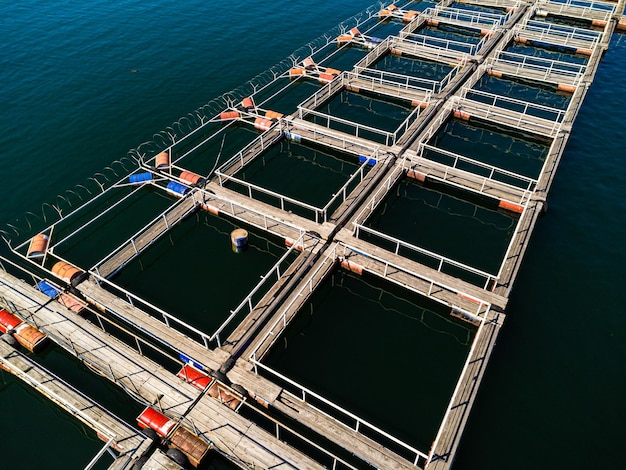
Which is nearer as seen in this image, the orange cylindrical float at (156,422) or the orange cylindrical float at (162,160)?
the orange cylindrical float at (156,422)

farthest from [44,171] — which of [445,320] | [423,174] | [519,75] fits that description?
[519,75]

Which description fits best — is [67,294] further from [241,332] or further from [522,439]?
[522,439]

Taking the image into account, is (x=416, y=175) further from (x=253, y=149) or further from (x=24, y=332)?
(x=24, y=332)

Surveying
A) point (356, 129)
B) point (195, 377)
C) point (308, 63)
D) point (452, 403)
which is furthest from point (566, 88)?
point (195, 377)

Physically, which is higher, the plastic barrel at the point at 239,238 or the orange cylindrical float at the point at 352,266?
the orange cylindrical float at the point at 352,266

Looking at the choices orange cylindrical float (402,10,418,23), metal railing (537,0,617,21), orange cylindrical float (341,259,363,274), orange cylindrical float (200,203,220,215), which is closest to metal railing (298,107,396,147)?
orange cylindrical float (200,203,220,215)

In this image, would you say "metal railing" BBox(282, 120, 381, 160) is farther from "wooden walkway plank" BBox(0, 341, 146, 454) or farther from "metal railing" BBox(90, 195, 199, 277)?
"wooden walkway plank" BBox(0, 341, 146, 454)

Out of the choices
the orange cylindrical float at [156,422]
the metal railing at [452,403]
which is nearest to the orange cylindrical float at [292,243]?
the metal railing at [452,403]

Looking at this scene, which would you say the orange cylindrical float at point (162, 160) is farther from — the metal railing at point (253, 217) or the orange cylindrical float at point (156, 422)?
the orange cylindrical float at point (156, 422)
